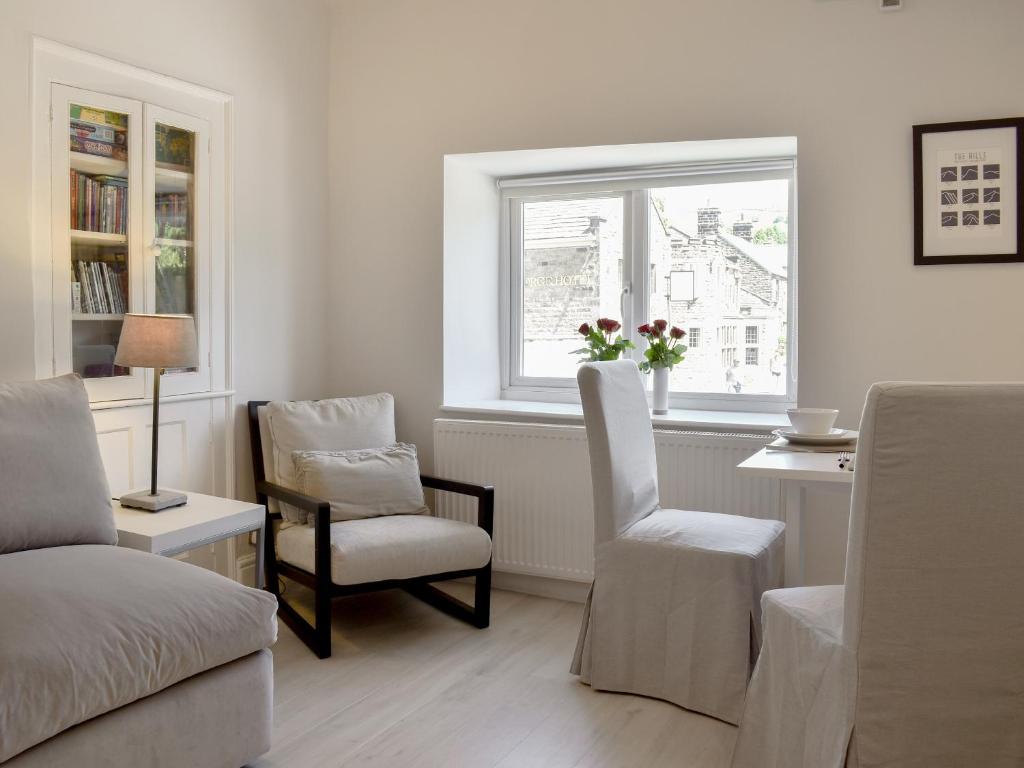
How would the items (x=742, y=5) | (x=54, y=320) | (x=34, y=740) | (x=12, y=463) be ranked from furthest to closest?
1. (x=742, y=5)
2. (x=54, y=320)
3. (x=12, y=463)
4. (x=34, y=740)

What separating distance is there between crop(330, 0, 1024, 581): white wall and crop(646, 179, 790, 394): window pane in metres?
0.47

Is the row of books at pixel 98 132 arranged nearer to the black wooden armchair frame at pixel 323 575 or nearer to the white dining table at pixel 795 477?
the black wooden armchair frame at pixel 323 575

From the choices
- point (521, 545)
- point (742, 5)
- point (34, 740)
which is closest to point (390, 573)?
point (521, 545)

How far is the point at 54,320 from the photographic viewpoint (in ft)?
9.38

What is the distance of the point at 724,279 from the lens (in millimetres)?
3830

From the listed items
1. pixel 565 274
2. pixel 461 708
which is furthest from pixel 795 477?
pixel 565 274

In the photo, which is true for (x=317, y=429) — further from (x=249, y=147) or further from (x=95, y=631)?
(x=95, y=631)

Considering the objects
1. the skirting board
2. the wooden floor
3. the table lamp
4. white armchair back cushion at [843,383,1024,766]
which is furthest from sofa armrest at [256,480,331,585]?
white armchair back cushion at [843,383,1024,766]

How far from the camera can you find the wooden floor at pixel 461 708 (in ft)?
7.81

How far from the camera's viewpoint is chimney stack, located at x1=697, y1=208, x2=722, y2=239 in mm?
3840

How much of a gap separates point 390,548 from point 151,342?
3.40ft

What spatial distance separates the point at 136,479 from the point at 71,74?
54.1 inches

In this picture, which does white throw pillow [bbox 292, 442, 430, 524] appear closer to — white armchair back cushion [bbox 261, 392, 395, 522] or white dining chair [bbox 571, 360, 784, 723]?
white armchair back cushion [bbox 261, 392, 395, 522]

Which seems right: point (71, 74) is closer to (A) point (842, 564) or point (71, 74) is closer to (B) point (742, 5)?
(B) point (742, 5)
